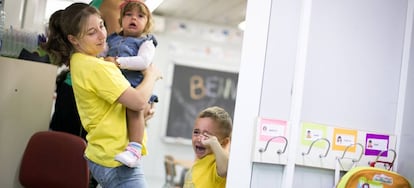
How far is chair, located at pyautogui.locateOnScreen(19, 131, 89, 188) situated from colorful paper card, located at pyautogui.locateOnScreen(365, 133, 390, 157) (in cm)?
137

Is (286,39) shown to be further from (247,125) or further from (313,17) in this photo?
(247,125)

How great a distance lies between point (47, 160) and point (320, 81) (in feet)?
4.84

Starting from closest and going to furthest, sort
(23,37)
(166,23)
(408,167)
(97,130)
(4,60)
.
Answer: (97,130) → (408,167) → (4,60) → (23,37) → (166,23)

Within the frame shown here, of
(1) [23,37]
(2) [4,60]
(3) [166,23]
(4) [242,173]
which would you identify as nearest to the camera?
(4) [242,173]

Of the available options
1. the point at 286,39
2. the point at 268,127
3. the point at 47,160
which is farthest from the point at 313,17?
the point at 47,160

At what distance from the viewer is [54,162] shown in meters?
2.40

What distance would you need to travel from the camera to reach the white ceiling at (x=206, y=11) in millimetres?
3916

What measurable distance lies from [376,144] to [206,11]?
11.0ft

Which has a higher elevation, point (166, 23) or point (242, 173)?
point (166, 23)

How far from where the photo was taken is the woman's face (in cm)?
158

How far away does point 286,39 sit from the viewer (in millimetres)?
1728

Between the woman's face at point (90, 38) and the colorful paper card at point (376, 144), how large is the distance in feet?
3.54

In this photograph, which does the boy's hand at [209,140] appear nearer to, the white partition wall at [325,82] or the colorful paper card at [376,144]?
the white partition wall at [325,82]

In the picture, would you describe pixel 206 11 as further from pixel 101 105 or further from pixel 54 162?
pixel 101 105
